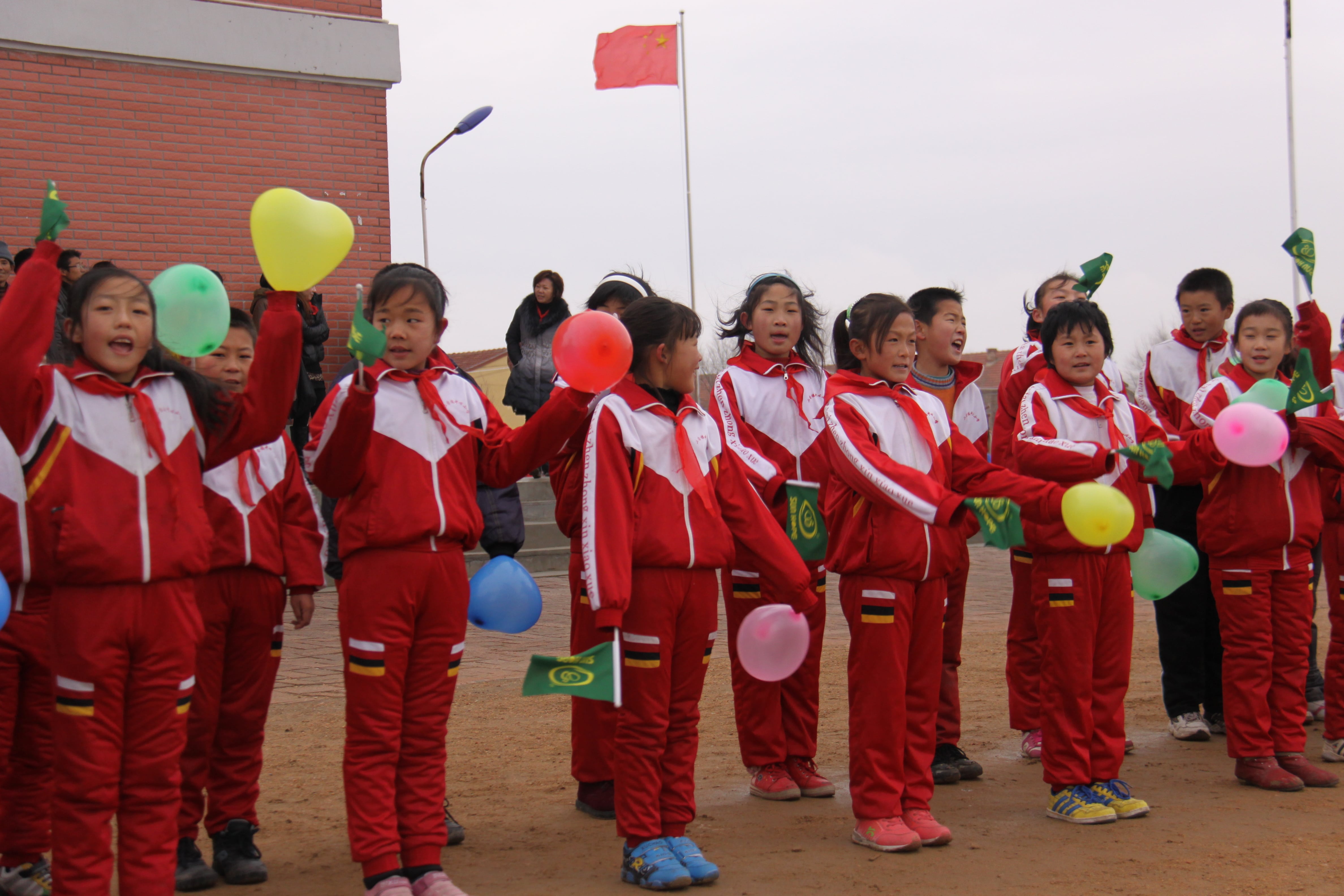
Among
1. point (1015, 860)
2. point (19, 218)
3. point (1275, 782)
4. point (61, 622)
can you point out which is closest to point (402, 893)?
point (61, 622)

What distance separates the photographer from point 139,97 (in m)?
11.3

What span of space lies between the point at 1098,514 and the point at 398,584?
7.09ft

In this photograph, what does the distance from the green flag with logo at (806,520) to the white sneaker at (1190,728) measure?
243 centimetres

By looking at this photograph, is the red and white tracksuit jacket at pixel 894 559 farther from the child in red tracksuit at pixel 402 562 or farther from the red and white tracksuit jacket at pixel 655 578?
the child in red tracksuit at pixel 402 562

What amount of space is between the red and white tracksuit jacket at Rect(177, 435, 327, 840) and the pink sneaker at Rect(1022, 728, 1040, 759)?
3.17 m

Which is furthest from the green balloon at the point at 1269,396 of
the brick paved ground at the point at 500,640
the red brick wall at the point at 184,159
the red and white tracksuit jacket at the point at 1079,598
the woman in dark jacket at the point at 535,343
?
the red brick wall at the point at 184,159

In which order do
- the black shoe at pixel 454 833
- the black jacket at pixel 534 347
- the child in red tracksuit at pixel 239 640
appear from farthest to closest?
the black jacket at pixel 534 347 → the black shoe at pixel 454 833 → the child in red tracksuit at pixel 239 640

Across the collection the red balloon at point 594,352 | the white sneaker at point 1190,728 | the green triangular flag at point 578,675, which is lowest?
the white sneaker at point 1190,728

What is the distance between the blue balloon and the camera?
413 cm

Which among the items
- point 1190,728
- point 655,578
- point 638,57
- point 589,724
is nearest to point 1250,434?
point 1190,728

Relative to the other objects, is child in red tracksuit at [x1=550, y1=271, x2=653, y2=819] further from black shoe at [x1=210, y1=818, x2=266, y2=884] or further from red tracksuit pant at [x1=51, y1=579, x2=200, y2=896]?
red tracksuit pant at [x1=51, y1=579, x2=200, y2=896]

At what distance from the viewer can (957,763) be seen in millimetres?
5145

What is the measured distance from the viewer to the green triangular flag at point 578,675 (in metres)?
3.58

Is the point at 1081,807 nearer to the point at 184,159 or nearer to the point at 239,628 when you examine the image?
the point at 239,628
